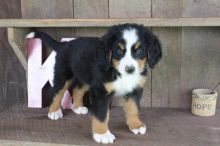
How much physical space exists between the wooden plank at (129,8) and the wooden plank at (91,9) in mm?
38

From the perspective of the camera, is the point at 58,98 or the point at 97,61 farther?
the point at 58,98

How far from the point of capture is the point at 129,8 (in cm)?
176

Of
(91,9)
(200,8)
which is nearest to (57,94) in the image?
(91,9)

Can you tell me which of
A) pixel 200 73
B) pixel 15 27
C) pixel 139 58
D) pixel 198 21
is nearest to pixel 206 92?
pixel 200 73

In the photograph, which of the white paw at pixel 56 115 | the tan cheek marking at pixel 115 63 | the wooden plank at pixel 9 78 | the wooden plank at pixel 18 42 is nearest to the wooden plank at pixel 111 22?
the wooden plank at pixel 18 42

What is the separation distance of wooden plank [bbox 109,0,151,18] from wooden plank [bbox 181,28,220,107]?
0.23m

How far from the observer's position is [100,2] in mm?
1781

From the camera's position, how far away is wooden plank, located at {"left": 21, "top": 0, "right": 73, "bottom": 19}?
5.98 feet

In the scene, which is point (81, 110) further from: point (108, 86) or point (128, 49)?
point (128, 49)

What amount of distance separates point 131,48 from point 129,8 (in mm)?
549

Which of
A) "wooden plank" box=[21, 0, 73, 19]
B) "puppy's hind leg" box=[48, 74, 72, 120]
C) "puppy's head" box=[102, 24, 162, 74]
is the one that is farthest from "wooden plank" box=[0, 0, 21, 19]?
"puppy's head" box=[102, 24, 162, 74]

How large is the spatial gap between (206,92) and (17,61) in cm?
106

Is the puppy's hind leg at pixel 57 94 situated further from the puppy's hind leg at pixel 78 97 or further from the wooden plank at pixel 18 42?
the wooden plank at pixel 18 42

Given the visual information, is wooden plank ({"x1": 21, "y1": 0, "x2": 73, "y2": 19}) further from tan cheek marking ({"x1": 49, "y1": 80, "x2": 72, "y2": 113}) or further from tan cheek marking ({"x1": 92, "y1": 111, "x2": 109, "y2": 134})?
tan cheek marking ({"x1": 92, "y1": 111, "x2": 109, "y2": 134})
